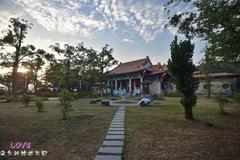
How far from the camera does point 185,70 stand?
8.24m

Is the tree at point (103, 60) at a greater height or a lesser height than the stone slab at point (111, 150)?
greater

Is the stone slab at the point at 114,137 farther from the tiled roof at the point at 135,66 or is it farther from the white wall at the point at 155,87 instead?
the tiled roof at the point at 135,66

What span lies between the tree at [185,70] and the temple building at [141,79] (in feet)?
57.9

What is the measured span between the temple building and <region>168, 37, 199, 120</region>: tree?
17.6 meters

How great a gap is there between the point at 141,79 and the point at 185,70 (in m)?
20.2

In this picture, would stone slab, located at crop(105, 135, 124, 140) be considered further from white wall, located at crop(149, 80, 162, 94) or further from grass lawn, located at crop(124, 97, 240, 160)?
white wall, located at crop(149, 80, 162, 94)

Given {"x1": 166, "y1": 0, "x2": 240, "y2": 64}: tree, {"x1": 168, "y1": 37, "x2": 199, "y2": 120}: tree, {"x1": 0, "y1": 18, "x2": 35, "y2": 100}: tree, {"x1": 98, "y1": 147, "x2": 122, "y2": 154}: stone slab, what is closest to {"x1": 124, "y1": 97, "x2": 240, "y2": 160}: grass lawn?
{"x1": 98, "y1": 147, "x2": 122, "y2": 154}: stone slab

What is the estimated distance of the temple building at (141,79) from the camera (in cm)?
2688

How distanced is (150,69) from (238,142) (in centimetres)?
2475

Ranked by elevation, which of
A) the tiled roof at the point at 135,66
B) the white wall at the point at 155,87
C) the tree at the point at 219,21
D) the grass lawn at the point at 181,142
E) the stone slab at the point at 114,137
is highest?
Result: the tiled roof at the point at 135,66

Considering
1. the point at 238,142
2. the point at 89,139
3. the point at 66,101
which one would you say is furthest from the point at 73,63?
the point at 238,142

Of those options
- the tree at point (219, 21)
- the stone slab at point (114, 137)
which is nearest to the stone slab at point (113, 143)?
the stone slab at point (114, 137)

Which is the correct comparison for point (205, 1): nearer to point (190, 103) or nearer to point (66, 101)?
point (190, 103)

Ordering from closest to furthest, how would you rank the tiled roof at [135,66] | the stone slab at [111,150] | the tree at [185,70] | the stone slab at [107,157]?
the stone slab at [107,157]
the stone slab at [111,150]
the tree at [185,70]
the tiled roof at [135,66]
